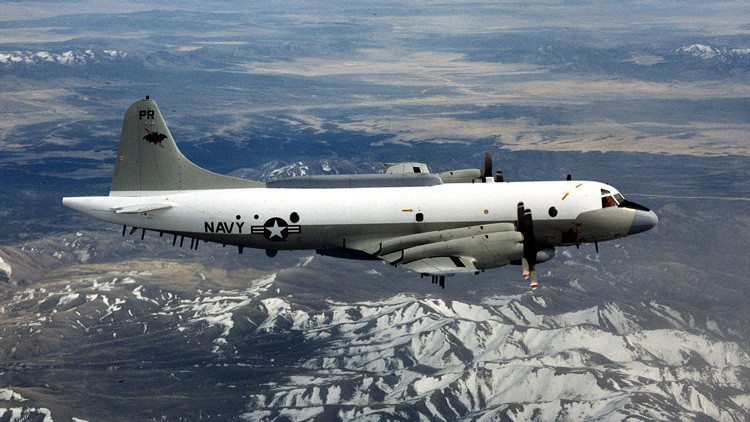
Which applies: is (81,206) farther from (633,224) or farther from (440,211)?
(633,224)

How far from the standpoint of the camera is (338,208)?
51.6 m

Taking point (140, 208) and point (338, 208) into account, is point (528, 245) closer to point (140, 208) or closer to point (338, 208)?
point (338, 208)

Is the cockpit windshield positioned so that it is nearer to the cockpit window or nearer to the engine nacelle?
the cockpit window

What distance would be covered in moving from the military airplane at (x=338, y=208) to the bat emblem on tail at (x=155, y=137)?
0.25 ft

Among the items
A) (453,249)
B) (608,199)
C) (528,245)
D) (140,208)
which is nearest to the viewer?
(528,245)

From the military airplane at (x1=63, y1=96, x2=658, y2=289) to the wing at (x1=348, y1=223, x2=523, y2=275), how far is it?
0.12m

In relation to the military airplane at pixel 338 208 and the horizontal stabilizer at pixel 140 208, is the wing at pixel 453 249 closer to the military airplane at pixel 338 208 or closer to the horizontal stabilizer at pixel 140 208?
the military airplane at pixel 338 208

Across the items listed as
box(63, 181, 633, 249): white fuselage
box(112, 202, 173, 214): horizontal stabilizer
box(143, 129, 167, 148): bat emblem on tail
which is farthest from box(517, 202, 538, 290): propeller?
box(143, 129, 167, 148): bat emblem on tail

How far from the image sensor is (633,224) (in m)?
53.3

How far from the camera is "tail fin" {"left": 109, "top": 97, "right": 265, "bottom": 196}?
177 ft

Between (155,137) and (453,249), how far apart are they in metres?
23.9

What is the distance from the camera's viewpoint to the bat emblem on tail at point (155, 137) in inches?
2123

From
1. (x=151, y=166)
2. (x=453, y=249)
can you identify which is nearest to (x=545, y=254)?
(x=453, y=249)

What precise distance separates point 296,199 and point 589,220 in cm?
2152
